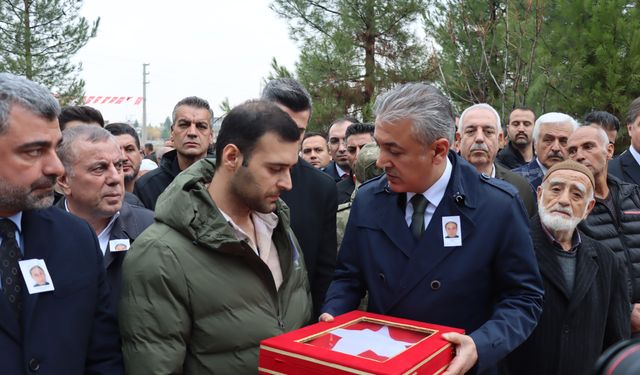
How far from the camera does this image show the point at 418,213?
94.7 inches

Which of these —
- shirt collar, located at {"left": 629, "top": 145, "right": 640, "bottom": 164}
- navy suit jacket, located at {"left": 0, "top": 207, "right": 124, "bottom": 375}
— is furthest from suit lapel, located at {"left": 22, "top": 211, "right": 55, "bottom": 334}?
shirt collar, located at {"left": 629, "top": 145, "right": 640, "bottom": 164}

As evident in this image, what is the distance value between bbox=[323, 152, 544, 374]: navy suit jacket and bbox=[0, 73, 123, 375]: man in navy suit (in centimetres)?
97

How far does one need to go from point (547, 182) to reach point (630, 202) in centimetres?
91

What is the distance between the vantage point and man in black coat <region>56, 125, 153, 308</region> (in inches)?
110

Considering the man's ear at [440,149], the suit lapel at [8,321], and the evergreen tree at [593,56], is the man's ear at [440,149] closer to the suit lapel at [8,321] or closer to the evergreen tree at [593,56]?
the suit lapel at [8,321]

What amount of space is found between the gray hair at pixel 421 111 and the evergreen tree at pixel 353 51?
1061cm

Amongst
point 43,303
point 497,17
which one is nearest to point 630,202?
point 43,303

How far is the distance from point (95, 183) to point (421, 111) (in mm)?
1646

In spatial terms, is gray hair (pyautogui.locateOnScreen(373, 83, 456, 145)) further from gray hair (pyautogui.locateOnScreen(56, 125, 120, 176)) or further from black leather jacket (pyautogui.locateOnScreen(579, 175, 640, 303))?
black leather jacket (pyautogui.locateOnScreen(579, 175, 640, 303))

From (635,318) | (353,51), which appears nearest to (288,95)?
(635,318)

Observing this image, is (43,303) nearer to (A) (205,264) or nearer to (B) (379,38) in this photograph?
(A) (205,264)

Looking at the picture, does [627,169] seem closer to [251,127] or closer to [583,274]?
[583,274]

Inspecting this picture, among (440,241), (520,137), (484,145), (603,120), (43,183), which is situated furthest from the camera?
(520,137)

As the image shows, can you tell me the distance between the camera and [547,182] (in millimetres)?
3311
